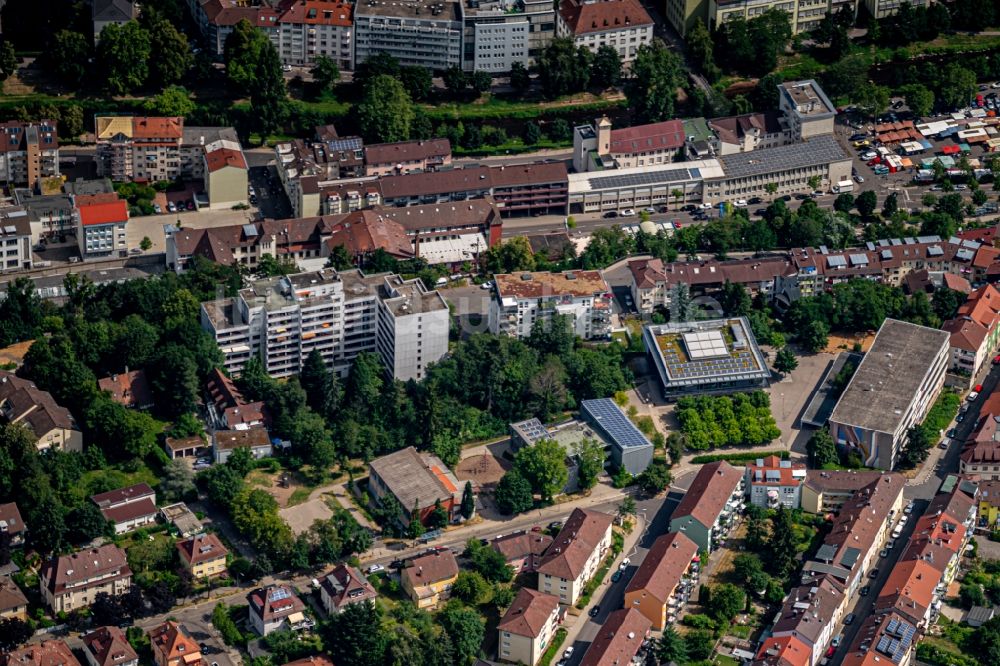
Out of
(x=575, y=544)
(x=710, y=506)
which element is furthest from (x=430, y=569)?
(x=710, y=506)

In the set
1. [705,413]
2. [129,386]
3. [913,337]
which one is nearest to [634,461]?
[705,413]

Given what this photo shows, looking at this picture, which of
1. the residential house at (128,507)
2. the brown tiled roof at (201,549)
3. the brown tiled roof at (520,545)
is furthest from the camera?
the residential house at (128,507)

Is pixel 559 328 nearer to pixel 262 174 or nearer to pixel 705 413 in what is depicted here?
pixel 705 413

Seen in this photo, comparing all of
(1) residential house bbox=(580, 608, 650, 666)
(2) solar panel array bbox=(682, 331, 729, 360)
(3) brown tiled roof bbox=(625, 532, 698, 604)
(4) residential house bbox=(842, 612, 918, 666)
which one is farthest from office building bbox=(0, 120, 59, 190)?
(4) residential house bbox=(842, 612, 918, 666)

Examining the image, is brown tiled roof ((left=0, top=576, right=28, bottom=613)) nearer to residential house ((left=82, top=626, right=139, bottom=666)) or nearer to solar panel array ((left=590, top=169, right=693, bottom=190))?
residential house ((left=82, top=626, right=139, bottom=666))

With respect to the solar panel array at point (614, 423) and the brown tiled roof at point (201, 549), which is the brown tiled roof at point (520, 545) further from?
the brown tiled roof at point (201, 549)

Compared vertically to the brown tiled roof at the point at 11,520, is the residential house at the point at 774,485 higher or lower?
lower

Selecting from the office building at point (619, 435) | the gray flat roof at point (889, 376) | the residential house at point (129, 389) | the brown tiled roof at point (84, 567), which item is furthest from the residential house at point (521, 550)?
the residential house at point (129, 389)
